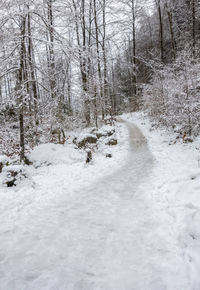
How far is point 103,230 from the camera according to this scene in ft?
10.7

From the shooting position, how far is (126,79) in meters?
34.1

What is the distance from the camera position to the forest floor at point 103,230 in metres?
2.24

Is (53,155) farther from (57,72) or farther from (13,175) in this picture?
(57,72)

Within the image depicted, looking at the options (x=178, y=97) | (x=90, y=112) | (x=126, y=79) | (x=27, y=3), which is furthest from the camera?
(x=126, y=79)

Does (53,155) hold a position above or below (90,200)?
above

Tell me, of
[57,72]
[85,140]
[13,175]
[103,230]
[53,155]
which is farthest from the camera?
[85,140]

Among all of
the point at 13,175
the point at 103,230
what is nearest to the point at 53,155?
the point at 13,175

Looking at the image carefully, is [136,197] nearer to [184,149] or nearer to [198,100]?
[184,149]

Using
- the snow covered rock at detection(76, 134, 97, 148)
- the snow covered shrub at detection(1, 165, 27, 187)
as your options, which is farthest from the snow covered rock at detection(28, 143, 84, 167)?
the snow covered shrub at detection(1, 165, 27, 187)

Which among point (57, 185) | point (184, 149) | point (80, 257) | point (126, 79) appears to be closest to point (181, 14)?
point (126, 79)

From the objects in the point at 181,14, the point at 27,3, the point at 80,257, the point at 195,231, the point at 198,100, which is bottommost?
the point at 80,257

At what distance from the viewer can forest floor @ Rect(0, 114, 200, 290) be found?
7.34ft

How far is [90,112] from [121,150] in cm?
468

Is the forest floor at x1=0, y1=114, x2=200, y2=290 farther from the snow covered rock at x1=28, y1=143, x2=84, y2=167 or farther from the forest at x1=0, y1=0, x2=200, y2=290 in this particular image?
the snow covered rock at x1=28, y1=143, x2=84, y2=167
